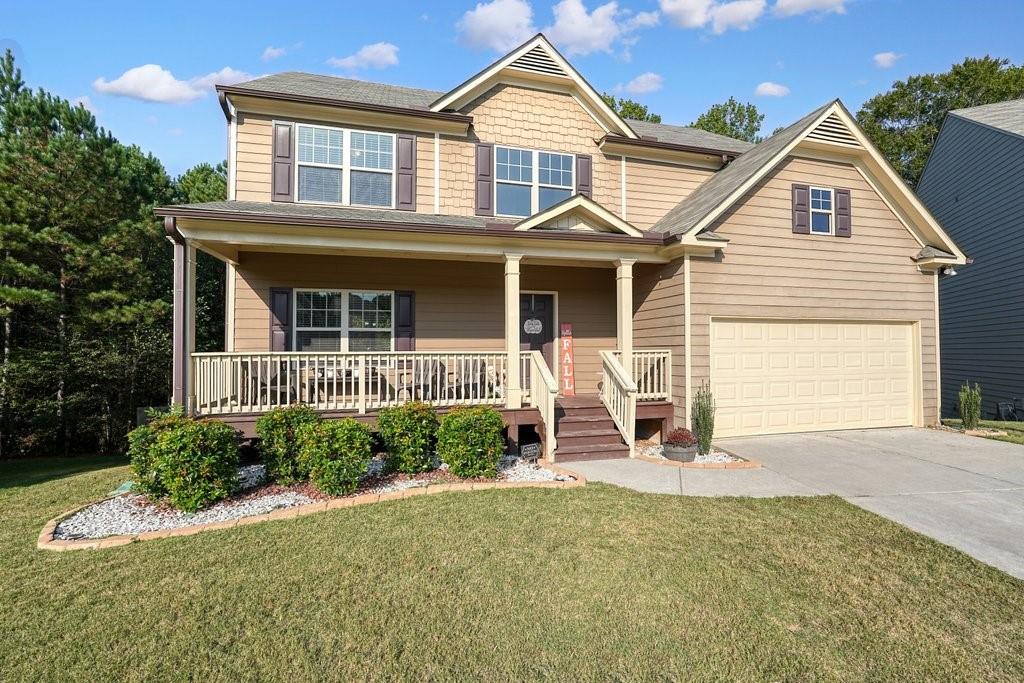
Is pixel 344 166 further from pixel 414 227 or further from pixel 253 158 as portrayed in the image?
pixel 414 227

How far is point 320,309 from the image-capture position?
29.8 ft

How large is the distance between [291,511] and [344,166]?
20.8 feet

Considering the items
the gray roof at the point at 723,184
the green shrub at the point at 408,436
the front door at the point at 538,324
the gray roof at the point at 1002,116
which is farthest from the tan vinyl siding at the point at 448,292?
the gray roof at the point at 1002,116

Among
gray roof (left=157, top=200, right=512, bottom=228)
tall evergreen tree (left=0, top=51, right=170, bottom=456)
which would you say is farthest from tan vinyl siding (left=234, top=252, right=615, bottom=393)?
tall evergreen tree (left=0, top=51, right=170, bottom=456)

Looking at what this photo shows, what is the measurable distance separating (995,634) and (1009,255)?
15.5m

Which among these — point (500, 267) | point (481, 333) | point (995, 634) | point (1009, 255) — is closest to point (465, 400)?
point (481, 333)

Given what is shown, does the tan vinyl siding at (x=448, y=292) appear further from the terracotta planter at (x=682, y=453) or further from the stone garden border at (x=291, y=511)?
the stone garden border at (x=291, y=511)

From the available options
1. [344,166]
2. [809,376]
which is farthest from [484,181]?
[809,376]

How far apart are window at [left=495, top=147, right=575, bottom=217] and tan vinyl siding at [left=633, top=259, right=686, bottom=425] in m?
2.37

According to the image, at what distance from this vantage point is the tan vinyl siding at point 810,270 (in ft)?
28.6

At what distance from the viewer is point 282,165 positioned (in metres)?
8.54

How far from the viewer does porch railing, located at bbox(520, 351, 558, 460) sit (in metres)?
7.26

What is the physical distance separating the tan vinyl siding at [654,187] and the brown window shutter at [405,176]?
4318 millimetres

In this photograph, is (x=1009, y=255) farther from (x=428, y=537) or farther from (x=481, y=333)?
(x=428, y=537)
